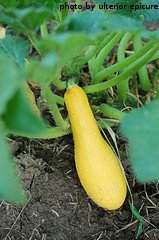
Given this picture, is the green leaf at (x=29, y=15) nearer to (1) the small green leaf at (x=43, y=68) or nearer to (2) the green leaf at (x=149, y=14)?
(1) the small green leaf at (x=43, y=68)

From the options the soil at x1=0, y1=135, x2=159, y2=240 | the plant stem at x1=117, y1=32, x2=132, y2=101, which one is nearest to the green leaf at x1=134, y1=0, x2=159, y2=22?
the plant stem at x1=117, y1=32, x2=132, y2=101

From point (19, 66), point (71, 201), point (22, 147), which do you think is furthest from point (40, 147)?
point (19, 66)

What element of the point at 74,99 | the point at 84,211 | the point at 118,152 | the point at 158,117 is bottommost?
the point at 84,211

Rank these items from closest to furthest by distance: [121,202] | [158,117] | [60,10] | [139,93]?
[158,117] < [121,202] < [60,10] < [139,93]

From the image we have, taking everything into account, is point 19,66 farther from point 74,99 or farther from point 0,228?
point 0,228

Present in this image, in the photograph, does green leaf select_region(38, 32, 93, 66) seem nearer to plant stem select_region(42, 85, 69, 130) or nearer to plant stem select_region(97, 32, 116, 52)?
plant stem select_region(42, 85, 69, 130)

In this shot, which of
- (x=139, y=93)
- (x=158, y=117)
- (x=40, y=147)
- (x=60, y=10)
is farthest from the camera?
(x=139, y=93)

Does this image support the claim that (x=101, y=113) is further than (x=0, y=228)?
Yes
